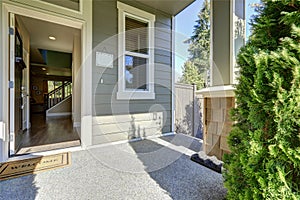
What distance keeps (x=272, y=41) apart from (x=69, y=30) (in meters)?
4.84

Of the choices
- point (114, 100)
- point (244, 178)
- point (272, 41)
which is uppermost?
point (272, 41)

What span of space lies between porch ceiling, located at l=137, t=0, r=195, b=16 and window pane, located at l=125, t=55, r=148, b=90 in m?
1.19

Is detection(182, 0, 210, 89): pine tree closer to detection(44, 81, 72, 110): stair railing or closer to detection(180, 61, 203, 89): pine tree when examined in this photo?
detection(180, 61, 203, 89): pine tree

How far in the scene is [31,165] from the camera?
7.22ft

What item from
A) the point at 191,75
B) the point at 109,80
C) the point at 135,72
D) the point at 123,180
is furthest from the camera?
the point at 191,75

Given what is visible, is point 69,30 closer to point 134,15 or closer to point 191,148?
point 134,15

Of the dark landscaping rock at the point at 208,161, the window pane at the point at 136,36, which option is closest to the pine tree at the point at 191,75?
the window pane at the point at 136,36

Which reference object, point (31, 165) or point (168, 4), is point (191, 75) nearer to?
point (168, 4)

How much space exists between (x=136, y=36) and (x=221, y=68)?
1962 mm

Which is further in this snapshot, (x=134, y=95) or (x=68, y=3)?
(x=134, y=95)

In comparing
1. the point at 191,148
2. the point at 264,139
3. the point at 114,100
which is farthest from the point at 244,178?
the point at 114,100

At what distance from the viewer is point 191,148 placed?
116 inches

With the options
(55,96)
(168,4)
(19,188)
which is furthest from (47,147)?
(55,96)

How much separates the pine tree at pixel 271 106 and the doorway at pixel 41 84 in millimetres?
2891
